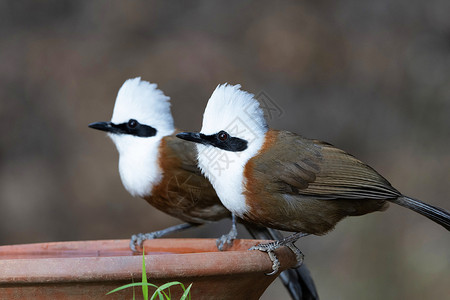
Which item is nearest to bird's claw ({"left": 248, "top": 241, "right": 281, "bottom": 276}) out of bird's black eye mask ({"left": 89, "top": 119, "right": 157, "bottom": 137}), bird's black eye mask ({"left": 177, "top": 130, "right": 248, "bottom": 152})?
bird's black eye mask ({"left": 177, "top": 130, "right": 248, "bottom": 152})

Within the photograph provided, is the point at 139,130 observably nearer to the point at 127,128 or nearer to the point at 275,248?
the point at 127,128

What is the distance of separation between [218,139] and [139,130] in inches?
43.6

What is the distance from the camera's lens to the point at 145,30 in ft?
25.2

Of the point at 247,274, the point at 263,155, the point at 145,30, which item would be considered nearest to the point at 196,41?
the point at 145,30

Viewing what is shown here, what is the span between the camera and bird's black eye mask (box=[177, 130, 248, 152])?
10.5ft

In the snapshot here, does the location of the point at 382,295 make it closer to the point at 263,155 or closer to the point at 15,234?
the point at 263,155

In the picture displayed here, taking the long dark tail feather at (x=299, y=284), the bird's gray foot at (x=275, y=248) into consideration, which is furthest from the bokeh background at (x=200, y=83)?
the bird's gray foot at (x=275, y=248)

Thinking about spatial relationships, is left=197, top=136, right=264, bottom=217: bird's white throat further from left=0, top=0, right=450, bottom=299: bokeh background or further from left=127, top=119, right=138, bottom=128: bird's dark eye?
left=0, top=0, right=450, bottom=299: bokeh background

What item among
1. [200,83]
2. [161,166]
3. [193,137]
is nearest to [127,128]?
[161,166]

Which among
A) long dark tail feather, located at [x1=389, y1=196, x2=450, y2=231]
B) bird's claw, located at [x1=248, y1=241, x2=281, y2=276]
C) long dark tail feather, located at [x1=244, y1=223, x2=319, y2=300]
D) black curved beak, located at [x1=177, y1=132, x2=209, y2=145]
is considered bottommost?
long dark tail feather, located at [x1=244, y1=223, x2=319, y2=300]

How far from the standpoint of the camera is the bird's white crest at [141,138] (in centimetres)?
400

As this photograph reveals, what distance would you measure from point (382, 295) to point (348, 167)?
3577mm

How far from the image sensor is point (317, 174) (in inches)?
125

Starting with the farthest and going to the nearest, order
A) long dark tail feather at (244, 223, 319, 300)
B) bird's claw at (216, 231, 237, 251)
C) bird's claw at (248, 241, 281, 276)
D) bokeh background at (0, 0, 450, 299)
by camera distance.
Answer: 1. bokeh background at (0, 0, 450, 299)
2. long dark tail feather at (244, 223, 319, 300)
3. bird's claw at (216, 231, 237, 251)
4. bird's claw at (248, 241, 281, 276)
